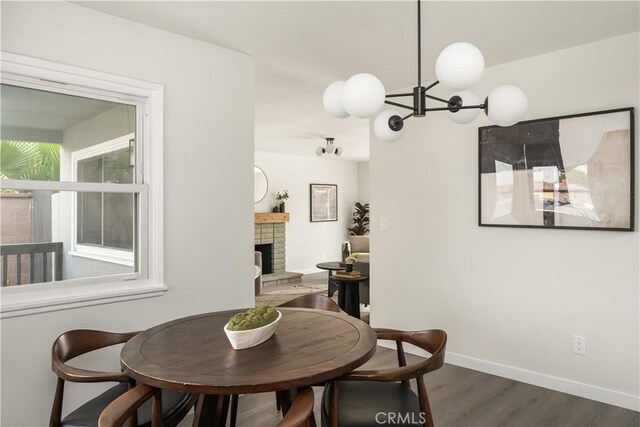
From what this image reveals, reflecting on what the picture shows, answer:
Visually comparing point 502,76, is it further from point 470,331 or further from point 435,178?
point 470,331

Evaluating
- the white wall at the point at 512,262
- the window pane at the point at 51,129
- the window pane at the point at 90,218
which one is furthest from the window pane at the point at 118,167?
the white wall at the point at 512,262

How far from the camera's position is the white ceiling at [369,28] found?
7.77 ft

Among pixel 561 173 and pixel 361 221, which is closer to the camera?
pixel 561 173

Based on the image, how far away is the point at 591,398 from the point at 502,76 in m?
2.36

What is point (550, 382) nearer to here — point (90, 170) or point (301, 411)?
point (301, 411)

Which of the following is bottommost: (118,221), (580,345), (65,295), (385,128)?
(580,345)

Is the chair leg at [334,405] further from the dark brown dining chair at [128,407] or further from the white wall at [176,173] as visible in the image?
the white wall at [176,173]

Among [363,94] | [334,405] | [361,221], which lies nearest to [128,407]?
[334,405]

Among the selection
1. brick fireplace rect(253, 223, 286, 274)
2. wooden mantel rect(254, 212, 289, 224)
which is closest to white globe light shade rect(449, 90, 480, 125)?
wooden mantel rect(254, 212, 289, 224)

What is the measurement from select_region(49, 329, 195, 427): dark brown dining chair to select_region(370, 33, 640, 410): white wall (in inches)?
92.9

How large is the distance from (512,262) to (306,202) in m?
5.95

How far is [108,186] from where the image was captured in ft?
8.24

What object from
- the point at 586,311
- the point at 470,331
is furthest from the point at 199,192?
the point at 586,311

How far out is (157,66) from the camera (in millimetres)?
2668
